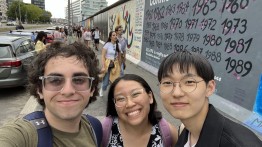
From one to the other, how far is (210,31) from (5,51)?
5.41 metres

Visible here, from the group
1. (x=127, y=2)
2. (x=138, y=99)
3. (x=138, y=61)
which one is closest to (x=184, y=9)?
(x=138, y=61)

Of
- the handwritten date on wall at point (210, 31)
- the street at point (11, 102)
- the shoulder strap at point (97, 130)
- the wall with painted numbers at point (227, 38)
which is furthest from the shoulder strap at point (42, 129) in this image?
the handwritten date on wall at point (210, 31)

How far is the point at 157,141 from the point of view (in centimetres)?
213

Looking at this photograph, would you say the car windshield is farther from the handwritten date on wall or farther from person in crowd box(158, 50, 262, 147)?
person in crowd box(158, 50, 262, 147)

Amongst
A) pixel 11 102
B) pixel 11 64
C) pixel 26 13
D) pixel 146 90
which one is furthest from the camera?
pixel 26 13

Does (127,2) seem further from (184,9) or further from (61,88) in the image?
(61,88)

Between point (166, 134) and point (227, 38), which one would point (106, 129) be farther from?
point (227, 38)

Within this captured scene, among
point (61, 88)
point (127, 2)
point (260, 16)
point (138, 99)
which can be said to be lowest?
point (138, 99)

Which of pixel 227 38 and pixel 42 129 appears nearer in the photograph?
pixel 42 129

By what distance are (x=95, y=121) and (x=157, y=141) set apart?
1.85ft

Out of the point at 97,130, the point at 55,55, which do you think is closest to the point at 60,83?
the point at 55,55

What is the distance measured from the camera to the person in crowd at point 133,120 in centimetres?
212

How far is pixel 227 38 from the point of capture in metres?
5.64

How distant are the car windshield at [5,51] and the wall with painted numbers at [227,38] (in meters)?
5.07
